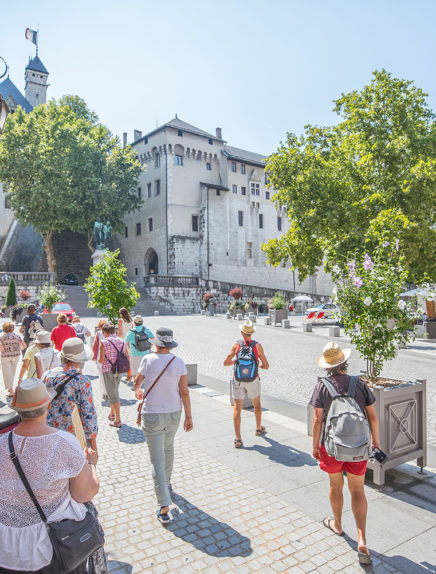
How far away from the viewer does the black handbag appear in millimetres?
2301

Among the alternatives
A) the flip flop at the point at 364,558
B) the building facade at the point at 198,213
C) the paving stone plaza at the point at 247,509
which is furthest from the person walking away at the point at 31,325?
the building facade at the point at 198,213

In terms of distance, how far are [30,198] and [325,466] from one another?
37538 millimetres

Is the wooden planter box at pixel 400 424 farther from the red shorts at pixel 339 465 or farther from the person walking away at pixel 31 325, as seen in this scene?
the person walking away at pixel 31 325

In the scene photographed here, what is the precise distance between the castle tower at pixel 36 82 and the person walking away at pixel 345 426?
7426cm

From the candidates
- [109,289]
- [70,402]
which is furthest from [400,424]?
[109,289]

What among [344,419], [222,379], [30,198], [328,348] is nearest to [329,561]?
[344,419]

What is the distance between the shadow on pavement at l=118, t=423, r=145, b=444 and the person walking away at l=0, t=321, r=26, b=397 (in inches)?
129

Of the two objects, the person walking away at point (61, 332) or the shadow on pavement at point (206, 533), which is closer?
the shadow on pavement at point (206, 533)

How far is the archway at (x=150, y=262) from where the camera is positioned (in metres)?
47.9

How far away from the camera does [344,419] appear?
3.55 m

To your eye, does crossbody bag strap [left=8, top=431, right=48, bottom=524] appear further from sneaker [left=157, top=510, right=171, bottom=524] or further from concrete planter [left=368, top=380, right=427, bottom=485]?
concrete planter [left=368, top=380, right=427, bottom=485]

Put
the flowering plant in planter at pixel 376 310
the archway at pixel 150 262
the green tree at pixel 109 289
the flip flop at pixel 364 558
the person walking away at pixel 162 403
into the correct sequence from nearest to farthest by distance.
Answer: the flip flop at pixel 364 558 → the person walking away at pixel 162 403 → the flowering plant in planter at pixel 376 310 → the green tree at pixel 109 289 → the archway at pixel 150 262

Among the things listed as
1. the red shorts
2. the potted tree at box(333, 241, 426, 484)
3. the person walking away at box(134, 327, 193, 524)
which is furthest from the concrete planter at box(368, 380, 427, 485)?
the person walking away at box(134, 327, 193, 524)

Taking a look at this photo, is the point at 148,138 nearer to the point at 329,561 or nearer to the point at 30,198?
the point at 30,198
